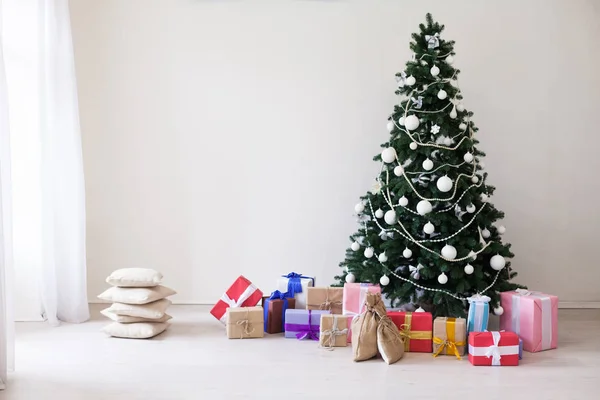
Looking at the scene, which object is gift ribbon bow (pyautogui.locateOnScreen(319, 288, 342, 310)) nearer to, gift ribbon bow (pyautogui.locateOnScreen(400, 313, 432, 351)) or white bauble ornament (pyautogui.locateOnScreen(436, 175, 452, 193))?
gift ribbon bow (pyautogui.locateOnScreen(400, 313, 432, 351))

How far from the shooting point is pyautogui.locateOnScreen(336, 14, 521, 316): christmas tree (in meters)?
3.37

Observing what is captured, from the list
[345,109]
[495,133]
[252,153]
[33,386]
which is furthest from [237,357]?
[495,133]

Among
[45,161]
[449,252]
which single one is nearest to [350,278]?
[449,252]

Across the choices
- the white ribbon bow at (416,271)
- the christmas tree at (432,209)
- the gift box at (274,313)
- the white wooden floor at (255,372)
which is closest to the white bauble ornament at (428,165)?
the christmas tree at (432,209)

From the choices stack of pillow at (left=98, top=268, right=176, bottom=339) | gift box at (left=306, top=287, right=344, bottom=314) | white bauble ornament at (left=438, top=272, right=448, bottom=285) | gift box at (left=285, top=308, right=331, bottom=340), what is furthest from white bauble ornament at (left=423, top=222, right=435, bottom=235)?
stack of pillow at (left=98, top=268, right=176, bottom=339)

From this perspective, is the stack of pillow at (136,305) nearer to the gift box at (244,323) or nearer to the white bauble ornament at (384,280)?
the gift box at (244,323)

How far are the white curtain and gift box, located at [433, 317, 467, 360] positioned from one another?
2159 millimetres

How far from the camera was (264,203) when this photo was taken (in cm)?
423

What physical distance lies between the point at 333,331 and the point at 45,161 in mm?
2023

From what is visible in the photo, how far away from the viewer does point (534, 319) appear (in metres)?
3.15

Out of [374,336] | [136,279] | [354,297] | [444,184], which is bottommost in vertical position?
[374,336]

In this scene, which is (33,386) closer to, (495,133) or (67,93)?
(67,93)

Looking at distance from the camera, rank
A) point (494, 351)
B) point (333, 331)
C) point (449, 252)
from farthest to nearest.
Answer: point (449, 252) → point (333, 331) → point (494, 351)

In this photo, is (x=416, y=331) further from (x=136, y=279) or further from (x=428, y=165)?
(x=136, y=279)
